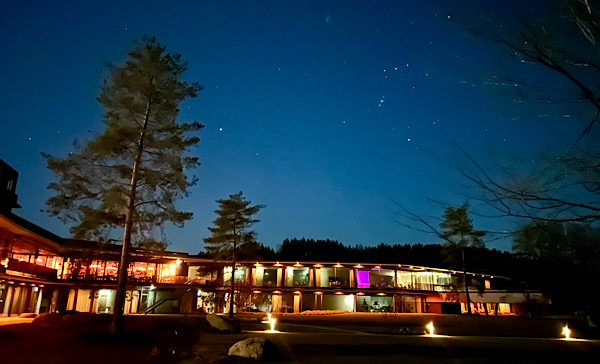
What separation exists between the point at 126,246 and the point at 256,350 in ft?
23.1

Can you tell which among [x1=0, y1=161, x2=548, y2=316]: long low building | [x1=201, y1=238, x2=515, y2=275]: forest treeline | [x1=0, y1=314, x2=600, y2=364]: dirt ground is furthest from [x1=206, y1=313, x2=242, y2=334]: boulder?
[x1=201, y1=238, x2=515, y2=275]: forest treeline

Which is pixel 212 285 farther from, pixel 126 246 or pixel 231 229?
pixel 126 246

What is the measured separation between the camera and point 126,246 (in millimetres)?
16656

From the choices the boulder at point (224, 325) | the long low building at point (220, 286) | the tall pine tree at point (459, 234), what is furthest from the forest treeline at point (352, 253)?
the boulder at point (224, 325)

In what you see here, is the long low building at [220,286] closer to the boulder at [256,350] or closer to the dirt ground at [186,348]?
the dirt ground at [186,348]

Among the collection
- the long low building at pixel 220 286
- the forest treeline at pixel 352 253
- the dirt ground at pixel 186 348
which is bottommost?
the dirt ground at pixel 186 348

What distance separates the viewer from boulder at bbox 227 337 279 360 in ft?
42.1

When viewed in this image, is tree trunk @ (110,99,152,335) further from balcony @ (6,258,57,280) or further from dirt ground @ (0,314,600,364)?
balcony @ (6,258,57,280)

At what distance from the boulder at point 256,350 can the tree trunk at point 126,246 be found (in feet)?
15.4

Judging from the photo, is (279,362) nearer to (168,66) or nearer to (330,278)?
(168,66)

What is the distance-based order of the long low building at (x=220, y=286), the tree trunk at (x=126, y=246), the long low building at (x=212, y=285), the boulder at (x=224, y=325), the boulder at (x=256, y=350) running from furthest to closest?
the long low building at (x=220, y=286), the long low building at (x=212, y=285), the boulder at (x=224, y=325), the tree trunk at (x=126, y=246), the boulder at (x=256, y=350)

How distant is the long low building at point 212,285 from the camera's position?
3194 cm

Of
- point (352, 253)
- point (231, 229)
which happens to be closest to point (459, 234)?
point (231, 229)

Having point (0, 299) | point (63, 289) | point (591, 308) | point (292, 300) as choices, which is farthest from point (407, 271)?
point (591, 308)
